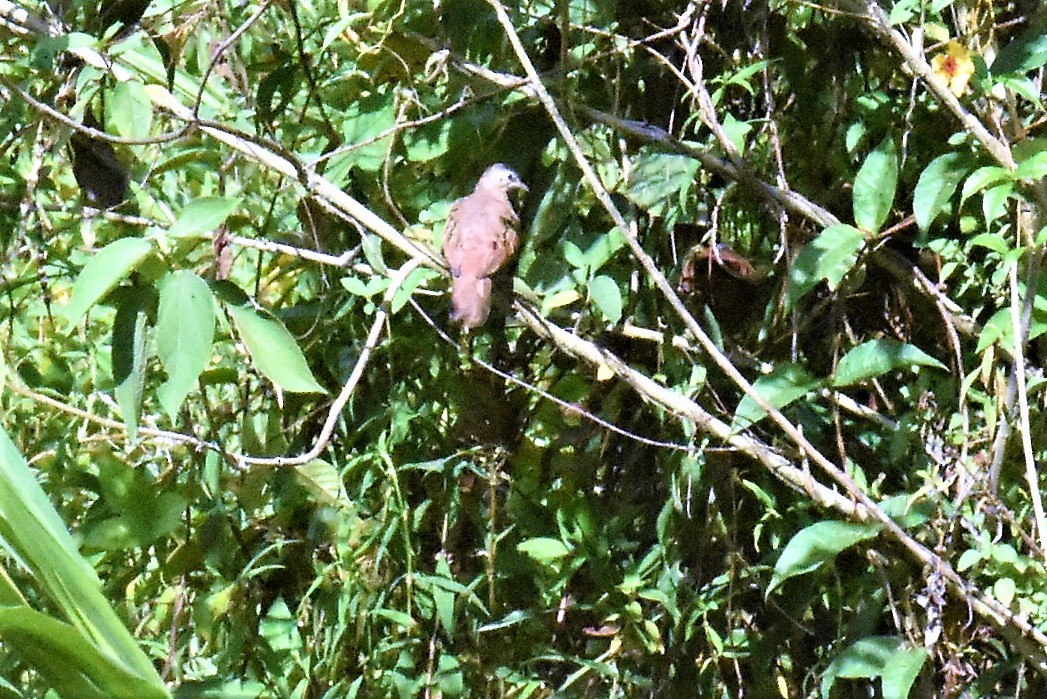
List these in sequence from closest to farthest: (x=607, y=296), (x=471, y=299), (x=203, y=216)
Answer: (x=203, y=216) < (x=607, y=296) < (x=471, y=299)

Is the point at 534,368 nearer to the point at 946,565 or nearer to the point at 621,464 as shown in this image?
the point at 621,464

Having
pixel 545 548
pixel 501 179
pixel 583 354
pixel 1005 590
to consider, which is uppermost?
pixel 501 179

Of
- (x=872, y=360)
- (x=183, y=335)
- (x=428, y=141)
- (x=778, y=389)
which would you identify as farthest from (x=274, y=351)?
(x=872, y=360)

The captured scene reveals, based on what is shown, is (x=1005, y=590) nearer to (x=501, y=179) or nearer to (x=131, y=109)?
(x=501, y=179)

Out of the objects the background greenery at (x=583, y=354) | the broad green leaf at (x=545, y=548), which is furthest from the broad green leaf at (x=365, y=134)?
the broad green leaf at (x=545, y=548)

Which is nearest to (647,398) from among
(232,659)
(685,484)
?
(685,484)

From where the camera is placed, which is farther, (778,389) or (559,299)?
(559,299)

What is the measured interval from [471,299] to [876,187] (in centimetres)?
64

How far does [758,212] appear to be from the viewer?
1.99 metres

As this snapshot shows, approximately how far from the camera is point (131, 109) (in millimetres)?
1762

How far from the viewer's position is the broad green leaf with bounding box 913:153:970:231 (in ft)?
5.31

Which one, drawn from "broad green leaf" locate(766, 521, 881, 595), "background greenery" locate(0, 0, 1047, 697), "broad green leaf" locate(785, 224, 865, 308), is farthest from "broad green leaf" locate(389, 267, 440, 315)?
"broad green leaf" locate(766, 521, 881, 595)

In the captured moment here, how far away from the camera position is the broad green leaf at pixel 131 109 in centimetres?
176

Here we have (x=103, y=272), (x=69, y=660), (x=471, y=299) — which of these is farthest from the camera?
(x=471, y=299)
